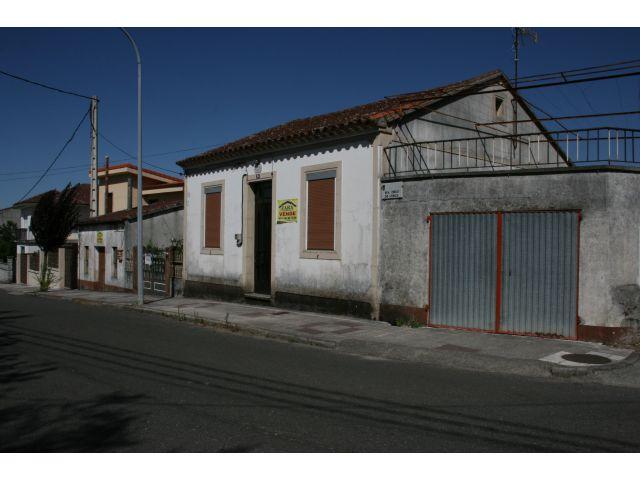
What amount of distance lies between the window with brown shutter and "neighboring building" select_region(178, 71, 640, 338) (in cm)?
7

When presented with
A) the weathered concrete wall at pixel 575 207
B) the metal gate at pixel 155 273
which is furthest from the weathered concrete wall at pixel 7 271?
the weathered concrete wall at pixel 575 207

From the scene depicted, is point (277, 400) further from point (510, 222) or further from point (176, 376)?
point (510, 222)

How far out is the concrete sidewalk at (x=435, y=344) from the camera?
26.6ft

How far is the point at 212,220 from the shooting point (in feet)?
59.6

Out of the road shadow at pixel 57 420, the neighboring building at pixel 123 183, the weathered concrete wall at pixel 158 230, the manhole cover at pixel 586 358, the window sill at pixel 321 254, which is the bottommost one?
the road shadow at pixel 57 420

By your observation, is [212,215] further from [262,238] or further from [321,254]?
[321,254]

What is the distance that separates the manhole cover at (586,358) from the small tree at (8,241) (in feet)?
124

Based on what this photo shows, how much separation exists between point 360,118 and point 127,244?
527 inches

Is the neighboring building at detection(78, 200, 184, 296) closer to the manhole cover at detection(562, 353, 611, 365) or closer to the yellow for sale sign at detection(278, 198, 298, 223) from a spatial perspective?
the yellow for sale sign at detection(278, 198, 298, 223)

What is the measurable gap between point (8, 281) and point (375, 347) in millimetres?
33085

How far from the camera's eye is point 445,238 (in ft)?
38.6

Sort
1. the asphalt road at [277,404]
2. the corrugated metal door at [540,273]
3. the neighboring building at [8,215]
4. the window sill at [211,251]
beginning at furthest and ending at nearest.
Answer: the neighboring building at [8,215] < the window sill at [211,251] < the corrugated metal door at [540,273] < the asphalt road at [277,404]

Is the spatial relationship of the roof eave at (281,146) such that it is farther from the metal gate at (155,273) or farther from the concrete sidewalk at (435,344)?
the concrete sidewalk at (435,344)

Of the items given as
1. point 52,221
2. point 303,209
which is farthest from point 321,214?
point 52,221
